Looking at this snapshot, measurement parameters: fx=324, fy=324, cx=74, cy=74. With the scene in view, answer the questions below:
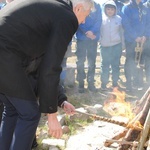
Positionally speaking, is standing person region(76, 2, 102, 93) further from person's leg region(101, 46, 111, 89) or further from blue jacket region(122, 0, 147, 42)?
blue jacket region(122, 0, 147, 42)

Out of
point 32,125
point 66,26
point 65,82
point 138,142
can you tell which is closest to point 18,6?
point 66,26

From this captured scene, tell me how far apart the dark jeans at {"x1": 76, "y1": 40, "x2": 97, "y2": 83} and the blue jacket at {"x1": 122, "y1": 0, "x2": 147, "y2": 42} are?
0.82m

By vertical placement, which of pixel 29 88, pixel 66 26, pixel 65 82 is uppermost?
pixel 66 26

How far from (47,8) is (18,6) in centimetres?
28

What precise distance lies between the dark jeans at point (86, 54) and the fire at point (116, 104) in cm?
73

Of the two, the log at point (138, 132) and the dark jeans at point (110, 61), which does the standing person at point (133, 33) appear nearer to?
the dark jeans at point (110, 61)

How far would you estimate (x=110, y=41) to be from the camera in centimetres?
731

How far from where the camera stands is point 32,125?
132 inches

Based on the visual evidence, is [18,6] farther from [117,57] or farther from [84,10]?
[117,57]

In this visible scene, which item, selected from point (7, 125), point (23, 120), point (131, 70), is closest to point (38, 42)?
point (23, 120)

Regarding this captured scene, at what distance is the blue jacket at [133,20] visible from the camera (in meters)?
7.27

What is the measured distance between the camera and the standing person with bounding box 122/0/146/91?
728cm

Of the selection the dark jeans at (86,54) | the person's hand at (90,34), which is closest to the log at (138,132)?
the person's hand at (90,34)

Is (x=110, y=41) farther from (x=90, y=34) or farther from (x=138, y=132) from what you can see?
(x=138, y=132)
